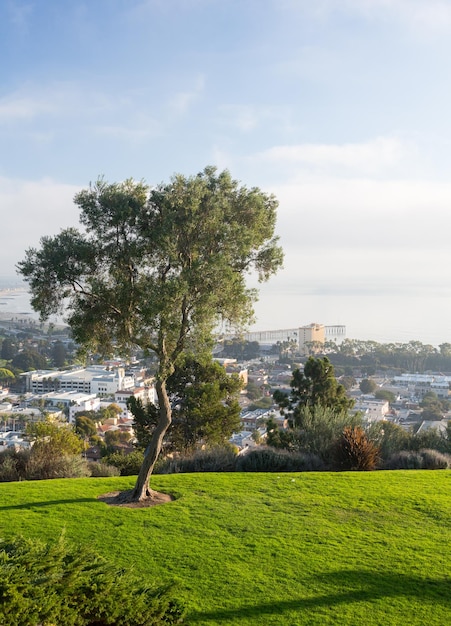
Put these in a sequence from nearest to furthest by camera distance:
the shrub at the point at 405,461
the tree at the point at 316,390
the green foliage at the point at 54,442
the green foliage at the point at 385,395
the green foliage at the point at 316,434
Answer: the shrub at the point at 405,461 → the green foliage at the point at 316,434 → the green foliage at the point at 54,442 → the tree at the point at 316,390 → the green foliage at the point at 385,395

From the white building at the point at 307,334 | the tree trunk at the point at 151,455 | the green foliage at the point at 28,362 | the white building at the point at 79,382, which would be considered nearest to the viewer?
the tree trunk at the point at 151,455

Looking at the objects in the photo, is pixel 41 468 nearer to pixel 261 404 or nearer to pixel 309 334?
pixel 261 404

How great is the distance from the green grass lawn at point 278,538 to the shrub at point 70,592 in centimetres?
53

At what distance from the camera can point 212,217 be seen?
8352 millimetres

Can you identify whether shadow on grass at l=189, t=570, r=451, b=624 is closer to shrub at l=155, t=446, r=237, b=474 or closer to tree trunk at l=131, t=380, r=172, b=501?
tree trunk at l=131, t=380, r=172, b=501

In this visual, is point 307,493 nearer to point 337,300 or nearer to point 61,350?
point 61,350

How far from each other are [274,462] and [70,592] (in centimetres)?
796

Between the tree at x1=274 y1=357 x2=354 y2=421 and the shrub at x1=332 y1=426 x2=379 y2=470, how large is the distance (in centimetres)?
530

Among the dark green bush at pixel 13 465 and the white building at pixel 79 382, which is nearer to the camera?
the dark green bush at pixel 13 465

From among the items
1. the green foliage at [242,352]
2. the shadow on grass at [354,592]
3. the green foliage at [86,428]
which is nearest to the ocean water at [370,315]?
the green foliage at [242,352]

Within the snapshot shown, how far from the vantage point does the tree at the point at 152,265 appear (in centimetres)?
829

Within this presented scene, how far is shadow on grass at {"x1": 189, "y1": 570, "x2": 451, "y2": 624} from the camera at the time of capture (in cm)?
494

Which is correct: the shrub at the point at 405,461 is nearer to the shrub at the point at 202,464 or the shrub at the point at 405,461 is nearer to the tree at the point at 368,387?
the shrub at the point at 202,464

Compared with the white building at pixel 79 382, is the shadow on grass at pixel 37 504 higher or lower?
higher
